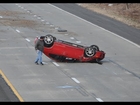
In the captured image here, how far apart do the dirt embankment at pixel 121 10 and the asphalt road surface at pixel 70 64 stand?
120 cm

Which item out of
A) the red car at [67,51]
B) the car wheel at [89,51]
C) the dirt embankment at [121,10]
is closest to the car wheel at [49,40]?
the red car at [67,51]

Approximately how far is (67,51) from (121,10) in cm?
2343

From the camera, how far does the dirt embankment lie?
1838 inches

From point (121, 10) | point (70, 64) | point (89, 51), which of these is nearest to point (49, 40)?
point (70, 64)

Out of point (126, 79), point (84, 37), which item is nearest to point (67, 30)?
point (84, 37)

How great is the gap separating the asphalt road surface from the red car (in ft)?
1.44

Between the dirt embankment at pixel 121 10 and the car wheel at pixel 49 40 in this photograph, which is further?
the dirt embankment at pixel 121 10

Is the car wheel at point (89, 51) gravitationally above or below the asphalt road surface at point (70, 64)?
above

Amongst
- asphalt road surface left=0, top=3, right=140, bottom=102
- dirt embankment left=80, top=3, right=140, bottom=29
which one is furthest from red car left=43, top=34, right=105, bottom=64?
dirt embankment left=80, top=3, right=140, bottom=29

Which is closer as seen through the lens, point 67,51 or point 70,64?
point 67,51

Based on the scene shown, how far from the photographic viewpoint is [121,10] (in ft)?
170

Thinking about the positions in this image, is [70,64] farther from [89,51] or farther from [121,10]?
[121,10]

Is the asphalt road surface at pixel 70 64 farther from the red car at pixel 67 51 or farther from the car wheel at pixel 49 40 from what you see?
the car wheel at pixel 49 40

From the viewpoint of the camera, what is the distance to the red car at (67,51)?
95.9 ft
